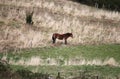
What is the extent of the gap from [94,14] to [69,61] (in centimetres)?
1939

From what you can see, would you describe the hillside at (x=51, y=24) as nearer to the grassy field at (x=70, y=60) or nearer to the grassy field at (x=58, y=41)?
the grassy field at (x=58, y=41)

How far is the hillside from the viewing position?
29478 millimetres

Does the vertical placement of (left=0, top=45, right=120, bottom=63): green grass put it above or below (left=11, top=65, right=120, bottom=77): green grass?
below

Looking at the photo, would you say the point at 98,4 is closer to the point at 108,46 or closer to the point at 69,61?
the point at 108,46

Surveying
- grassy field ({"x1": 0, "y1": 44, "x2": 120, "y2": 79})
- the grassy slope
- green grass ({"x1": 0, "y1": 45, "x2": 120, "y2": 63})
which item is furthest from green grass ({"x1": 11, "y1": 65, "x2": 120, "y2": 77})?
the grassy slope

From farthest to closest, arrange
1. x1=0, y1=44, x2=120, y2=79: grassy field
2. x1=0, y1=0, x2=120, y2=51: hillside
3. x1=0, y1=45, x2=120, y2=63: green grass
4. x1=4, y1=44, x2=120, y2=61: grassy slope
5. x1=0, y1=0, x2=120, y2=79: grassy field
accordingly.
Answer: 1. x1=0, y1=0, x2=120, y2=51: hillside
2. x1=4, y1=44, x2=120, y2=61: grassy slope
3. x1=0, y1=45, x2=120, y2=63: green grass
4. x1=0, y1=0, x2=120, y2=79: grassy field
5. x1=0, y1=44, x2=120, y2=79: grassy field

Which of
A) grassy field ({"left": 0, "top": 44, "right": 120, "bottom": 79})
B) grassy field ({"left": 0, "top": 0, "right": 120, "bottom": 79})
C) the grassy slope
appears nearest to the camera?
grassy field ({"left": 0, "top": 44, "right": 120, "bottom": 79})

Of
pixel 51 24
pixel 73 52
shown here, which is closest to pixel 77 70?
pixel 73 52

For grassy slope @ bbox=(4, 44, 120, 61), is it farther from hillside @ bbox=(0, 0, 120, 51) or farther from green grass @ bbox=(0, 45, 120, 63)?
hillside @ bbox=(0, 0, 120, 51)

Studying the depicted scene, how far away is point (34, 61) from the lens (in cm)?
2177

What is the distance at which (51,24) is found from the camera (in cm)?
3422

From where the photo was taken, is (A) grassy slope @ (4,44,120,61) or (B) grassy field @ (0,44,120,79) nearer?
(B) grassy field @ (0,44,120,79)

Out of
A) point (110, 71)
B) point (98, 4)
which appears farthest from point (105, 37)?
point (98, 4)

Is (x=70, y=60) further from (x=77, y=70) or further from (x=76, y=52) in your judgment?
(x=77, y=70)
